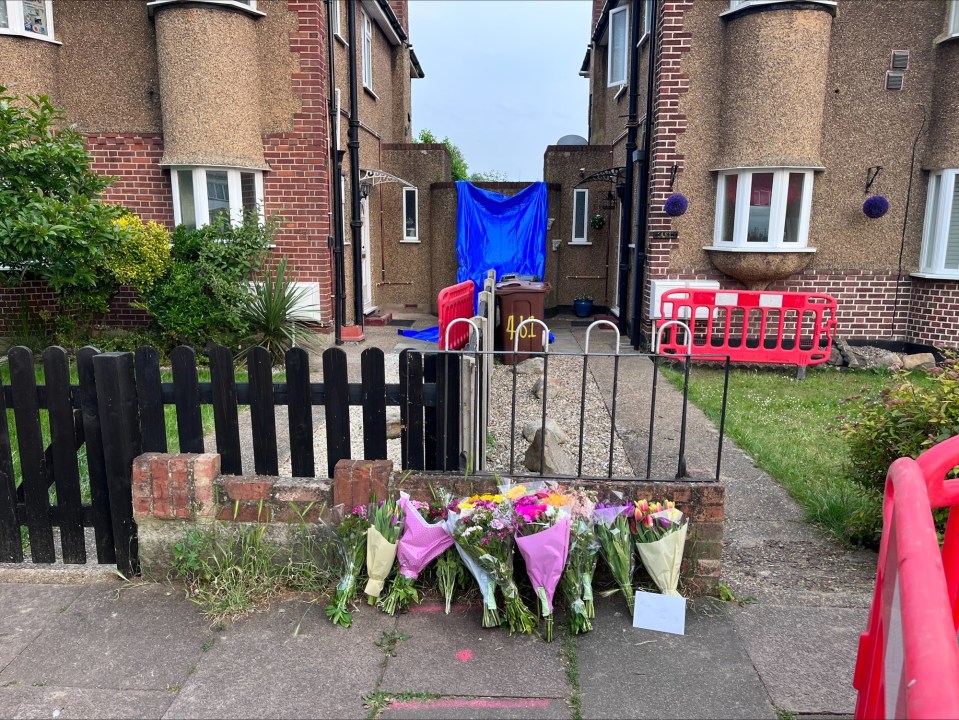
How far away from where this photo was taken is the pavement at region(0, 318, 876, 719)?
2574mm

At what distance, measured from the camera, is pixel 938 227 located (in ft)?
30.6

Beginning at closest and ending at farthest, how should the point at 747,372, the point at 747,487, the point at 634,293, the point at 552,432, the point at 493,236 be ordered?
the point at 747,487 < the point at 552,432 < the point at 747,372 < the point at 634,293 < the point at 493,236

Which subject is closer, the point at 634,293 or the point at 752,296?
the point at 752,296

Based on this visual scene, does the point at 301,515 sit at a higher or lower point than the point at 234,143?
lower

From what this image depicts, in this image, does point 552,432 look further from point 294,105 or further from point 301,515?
point 294,105

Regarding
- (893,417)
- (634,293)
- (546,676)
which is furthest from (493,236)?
(546,676)

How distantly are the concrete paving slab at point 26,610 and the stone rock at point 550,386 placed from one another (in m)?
4.68

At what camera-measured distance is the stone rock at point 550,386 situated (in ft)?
23.9

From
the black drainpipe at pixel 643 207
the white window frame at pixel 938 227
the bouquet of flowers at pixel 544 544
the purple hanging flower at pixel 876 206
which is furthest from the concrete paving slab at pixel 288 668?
the white window frame at pixel 938 227

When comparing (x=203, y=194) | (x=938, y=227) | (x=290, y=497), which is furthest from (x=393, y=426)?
(x=938, y=227)

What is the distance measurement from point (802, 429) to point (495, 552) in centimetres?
428

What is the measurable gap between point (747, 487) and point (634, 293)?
6.18 m

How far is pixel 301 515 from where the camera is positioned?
A: 132 inches

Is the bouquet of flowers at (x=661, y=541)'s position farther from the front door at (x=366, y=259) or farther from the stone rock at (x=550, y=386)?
the front door at (x=366, y=259)
